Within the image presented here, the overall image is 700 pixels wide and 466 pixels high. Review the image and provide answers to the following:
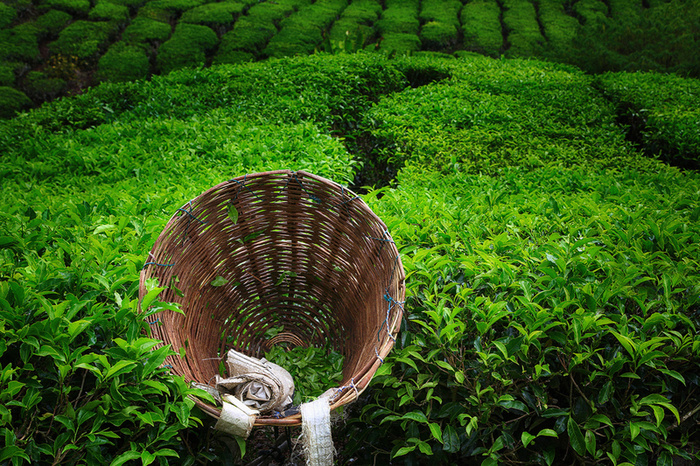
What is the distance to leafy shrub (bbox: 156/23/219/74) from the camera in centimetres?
802

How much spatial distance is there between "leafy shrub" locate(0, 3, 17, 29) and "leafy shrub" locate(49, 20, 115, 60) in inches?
36.1

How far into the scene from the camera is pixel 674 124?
4137mm

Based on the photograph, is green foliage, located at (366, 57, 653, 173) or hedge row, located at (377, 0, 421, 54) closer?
green foliage, located at (366, 57, 653, 173)

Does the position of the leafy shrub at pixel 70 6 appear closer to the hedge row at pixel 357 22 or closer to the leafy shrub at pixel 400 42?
the hedge row at pixel 357 22

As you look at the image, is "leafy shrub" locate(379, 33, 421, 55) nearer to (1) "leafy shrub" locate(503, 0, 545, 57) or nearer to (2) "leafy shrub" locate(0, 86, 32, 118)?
(1) "leafy shrub" locate(503, 0, 545, 57)

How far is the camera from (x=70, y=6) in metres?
8.58

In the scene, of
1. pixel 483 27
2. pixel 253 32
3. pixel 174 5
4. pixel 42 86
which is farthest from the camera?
pixel 483 27

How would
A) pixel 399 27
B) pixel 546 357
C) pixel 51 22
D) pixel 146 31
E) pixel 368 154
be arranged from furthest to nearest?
pixel 399 27
pixel 146 31
pixel 51 22
pixel 368 154
pixel 546 357

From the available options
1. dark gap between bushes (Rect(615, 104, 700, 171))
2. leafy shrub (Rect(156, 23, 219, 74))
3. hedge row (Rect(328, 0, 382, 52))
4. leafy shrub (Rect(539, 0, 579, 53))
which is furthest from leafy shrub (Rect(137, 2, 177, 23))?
dark gap between bushes (Rect(615, 104, 700, 171))

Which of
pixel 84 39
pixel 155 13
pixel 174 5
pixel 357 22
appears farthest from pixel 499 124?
pixel 174 5

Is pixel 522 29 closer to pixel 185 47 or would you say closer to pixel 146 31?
pixel 185 47

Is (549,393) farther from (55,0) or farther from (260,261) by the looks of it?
(55,0)

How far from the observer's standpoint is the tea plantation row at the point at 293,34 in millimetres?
7262

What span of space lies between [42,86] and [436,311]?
8459 millimetres
